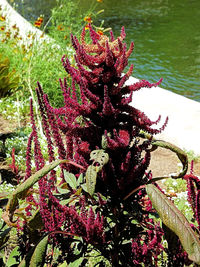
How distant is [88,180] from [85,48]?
49cm

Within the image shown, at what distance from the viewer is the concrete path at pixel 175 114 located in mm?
4133

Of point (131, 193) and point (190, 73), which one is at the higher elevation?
point (190, 73)

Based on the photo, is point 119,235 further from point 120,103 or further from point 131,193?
point 120,103

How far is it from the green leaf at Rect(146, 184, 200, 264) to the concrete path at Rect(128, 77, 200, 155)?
290 cm

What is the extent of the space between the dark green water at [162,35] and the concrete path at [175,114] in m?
1.82

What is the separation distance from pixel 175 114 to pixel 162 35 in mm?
6726

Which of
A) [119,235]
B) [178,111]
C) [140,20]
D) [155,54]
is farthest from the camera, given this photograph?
[140,20]

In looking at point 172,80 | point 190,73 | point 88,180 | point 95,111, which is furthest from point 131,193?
point 190,73

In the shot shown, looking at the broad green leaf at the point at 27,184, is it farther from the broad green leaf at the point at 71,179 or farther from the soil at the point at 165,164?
the soil at the point at 165,164

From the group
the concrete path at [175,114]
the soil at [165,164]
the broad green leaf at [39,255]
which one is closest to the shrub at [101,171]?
the broad green leaf at [39,255]

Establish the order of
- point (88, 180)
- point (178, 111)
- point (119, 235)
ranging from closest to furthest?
point (88, 180) → point (119, 235) → point (178, 111)

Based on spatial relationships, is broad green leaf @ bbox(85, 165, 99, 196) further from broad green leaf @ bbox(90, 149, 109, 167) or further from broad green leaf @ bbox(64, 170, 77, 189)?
broad green leaf @ bbox(64, 170, 77, 189)

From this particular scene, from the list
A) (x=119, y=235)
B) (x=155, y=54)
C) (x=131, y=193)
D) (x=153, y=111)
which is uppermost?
(x=155, y=54)

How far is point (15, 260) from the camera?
1.48 m
